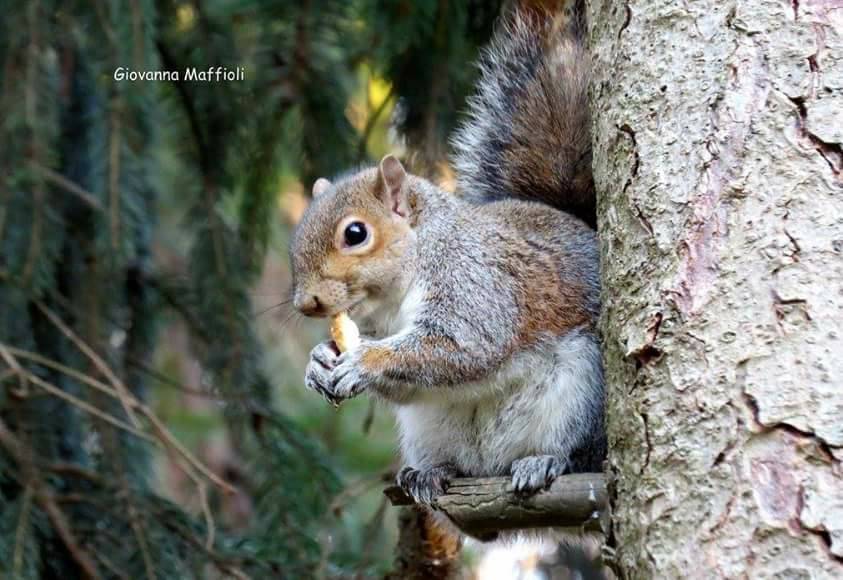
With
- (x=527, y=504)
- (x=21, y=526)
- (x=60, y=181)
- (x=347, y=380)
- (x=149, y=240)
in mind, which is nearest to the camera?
(x=527, y=504)

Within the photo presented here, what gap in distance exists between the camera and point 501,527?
1.70m

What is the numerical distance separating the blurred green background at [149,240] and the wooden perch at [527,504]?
0.48m

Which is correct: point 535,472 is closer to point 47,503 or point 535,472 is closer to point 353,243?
point 353,243

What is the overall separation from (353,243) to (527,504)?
0.56 m

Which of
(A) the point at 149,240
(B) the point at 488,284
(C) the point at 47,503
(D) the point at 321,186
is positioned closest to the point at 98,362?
(C) the point at 47,503

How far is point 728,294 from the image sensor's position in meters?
1.30

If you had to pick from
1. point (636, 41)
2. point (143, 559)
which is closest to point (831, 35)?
point (636, 41)

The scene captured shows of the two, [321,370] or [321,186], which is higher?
[321,186]

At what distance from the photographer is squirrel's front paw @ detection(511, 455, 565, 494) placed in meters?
1.67

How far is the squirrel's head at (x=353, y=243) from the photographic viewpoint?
193cm

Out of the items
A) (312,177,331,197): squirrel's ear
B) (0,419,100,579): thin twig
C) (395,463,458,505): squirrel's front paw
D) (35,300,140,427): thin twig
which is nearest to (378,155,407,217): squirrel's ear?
(312,177,331,197): squirrel's ear

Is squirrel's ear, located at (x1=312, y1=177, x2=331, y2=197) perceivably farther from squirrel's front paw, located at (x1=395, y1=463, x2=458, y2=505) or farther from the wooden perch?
the wooden perch

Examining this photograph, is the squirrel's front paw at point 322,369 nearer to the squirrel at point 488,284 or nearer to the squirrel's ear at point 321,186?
the squirrel at point 488,284

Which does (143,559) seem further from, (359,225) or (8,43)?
(8,43)
